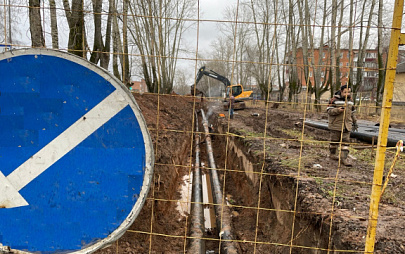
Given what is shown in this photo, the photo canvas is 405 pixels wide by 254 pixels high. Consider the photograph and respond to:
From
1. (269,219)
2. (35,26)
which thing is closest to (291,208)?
(269,219)

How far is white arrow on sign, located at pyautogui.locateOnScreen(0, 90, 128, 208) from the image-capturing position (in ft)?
3.97

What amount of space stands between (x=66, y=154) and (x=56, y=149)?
53mm

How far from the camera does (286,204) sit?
11.8ft

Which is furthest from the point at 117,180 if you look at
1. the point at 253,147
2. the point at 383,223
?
the point at 253,147

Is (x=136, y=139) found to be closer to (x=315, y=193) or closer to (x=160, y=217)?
(x=315, y=193)

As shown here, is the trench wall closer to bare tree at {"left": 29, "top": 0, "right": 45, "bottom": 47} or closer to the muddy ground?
the muddy ground

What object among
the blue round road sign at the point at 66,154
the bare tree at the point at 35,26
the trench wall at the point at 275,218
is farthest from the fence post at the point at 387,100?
the bare tree at the point at 35,26

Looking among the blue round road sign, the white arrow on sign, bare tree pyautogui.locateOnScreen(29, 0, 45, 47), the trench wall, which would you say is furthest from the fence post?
bare tree pyautogui.locateOnScreen(29, 0, 45, 47)

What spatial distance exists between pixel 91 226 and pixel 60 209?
18cm

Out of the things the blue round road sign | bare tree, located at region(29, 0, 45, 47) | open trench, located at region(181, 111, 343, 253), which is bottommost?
open trench, located at region(181, 111, 343, 253)

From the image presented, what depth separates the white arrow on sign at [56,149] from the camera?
1211 millimetres

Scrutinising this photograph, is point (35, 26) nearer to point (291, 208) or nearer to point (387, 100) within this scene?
point (291, 208)

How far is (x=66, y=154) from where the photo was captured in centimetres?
124

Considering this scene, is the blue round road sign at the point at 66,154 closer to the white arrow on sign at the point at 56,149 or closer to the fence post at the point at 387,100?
the white arrow on sign at the point at 56,149
